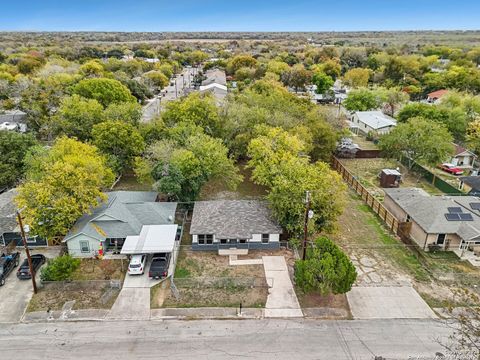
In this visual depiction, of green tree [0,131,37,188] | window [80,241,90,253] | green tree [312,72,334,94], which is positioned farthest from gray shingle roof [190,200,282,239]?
green tree [312,72,334,94]

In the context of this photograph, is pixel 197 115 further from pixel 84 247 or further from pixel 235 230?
pixel 84 247

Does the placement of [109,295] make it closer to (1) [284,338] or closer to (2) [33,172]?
(1) [284,338]

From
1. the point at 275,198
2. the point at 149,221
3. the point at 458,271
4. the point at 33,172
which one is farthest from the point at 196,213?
the point at 458,271

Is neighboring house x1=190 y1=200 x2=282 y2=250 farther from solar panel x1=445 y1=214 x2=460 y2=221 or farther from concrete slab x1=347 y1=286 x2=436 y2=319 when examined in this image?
solar panel x1=445 y1=214 x2=460 y2=221

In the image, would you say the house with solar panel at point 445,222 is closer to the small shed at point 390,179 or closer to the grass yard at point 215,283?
the small shed at point 390,179

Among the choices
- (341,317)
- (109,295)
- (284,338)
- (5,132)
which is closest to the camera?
(284,338)

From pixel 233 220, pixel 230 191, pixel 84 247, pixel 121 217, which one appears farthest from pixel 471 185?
pixel 84 247
